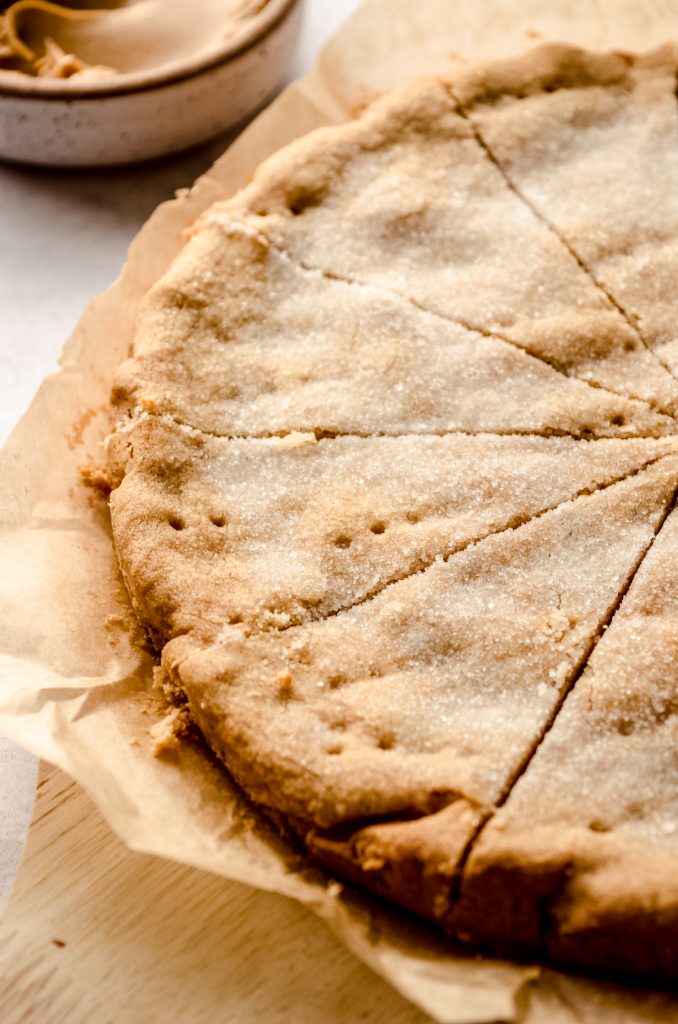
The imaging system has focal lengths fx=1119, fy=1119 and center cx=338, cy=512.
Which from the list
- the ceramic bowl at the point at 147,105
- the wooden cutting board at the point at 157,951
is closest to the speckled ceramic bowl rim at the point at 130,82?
the ceramic bowl at the point at 147,105

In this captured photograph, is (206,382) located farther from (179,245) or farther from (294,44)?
(294,44)

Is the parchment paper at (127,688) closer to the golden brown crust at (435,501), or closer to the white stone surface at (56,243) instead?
Result: the golden brown crust at (435,501)

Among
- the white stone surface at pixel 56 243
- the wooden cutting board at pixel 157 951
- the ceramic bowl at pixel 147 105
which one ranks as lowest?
the wooden cutting board at pixel 157 951

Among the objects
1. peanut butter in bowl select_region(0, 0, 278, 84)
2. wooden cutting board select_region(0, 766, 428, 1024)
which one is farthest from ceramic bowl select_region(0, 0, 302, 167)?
wooden cutting board select_region(0, 766, 428, 1024)

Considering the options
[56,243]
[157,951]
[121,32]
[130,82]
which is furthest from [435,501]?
[121,32]

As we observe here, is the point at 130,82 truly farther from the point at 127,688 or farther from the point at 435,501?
the point at 127,688

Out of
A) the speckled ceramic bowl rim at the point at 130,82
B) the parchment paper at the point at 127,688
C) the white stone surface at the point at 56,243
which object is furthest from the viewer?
the white stone surface at the point at 56,243

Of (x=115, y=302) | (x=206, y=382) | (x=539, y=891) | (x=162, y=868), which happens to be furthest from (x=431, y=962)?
(x=115, y=302)

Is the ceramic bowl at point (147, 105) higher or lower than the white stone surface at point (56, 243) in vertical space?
higher
